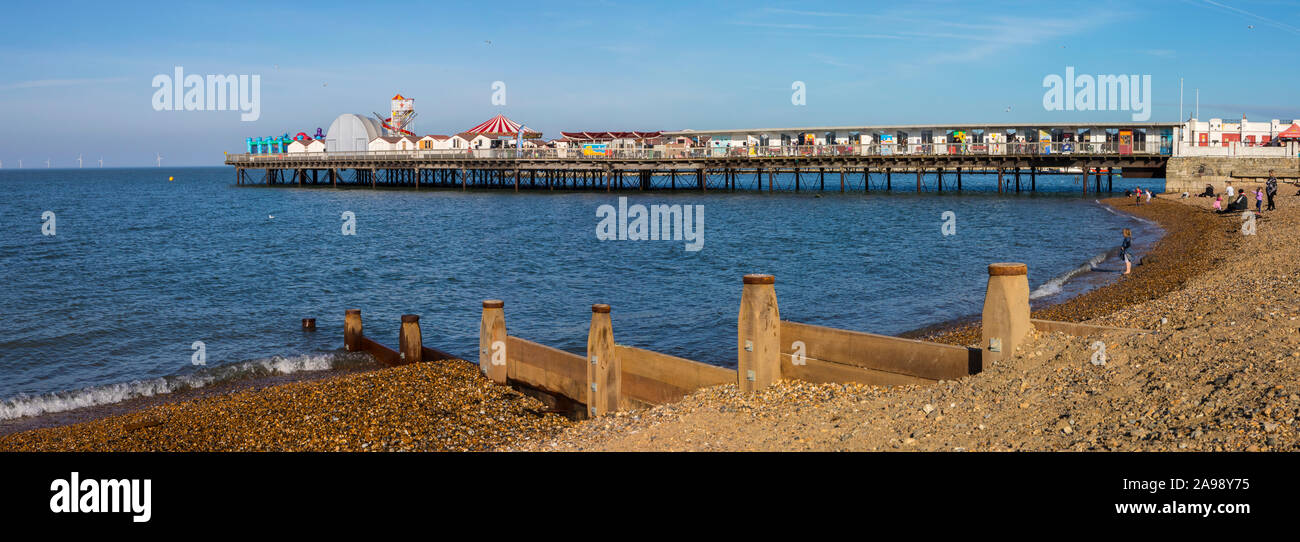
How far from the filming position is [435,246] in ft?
123

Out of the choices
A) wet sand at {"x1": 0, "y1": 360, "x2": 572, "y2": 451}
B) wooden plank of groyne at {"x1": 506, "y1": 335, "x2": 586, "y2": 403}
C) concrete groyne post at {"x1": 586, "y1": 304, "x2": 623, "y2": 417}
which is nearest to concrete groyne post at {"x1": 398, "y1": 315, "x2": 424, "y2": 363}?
wet sand at {"x1": 0, "y1": 360, "x2": 572, "y2": 451}

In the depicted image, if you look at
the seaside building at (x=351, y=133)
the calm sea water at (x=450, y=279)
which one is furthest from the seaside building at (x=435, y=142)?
the calm sea water at (x=450, y=279)

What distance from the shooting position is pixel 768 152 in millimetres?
69250

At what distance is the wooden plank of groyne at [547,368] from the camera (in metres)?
11.7

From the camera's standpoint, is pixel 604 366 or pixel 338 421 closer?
pixel 604 366

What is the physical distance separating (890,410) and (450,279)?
21115 mm

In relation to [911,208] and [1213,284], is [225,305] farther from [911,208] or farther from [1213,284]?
[911,208]

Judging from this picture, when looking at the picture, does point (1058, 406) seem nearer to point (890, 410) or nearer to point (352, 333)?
point (890, 410)

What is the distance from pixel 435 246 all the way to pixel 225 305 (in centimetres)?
1464

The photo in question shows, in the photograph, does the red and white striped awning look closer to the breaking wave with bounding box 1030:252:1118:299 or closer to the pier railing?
the pier railing

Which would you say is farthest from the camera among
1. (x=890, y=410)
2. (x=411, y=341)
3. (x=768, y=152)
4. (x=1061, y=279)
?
(x=768, y=152)

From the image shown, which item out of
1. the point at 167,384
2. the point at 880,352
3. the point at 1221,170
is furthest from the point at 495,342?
the point at 1221,170

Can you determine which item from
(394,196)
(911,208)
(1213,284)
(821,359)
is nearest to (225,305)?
(821,359)
